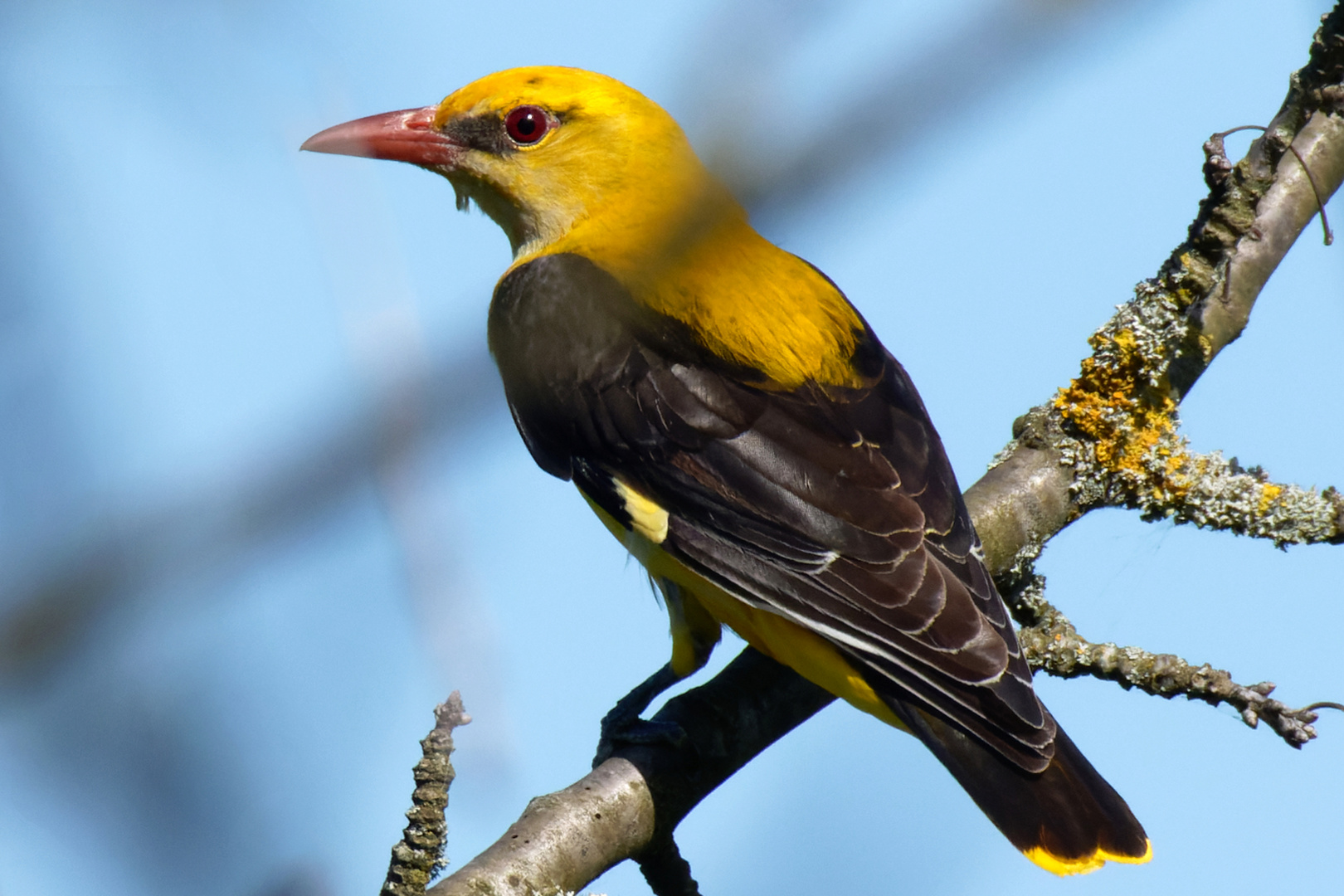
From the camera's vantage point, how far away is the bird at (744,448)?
10.7 ft

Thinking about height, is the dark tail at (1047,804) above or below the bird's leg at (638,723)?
below

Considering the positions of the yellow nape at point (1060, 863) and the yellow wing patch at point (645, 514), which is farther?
the yellow wing patch at point (645, 514)

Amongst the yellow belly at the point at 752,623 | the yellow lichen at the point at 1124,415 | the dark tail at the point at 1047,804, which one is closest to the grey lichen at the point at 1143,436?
the yellow lichen at the point at 1124,415

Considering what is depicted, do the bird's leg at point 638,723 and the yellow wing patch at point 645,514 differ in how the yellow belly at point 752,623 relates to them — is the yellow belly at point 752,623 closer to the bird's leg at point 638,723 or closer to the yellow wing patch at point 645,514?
the yellow wing patch at point 645,514

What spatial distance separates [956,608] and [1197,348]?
1393mm

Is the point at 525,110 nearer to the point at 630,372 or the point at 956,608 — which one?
the point at 630,372

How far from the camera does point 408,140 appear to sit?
449cm

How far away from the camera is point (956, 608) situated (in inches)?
131

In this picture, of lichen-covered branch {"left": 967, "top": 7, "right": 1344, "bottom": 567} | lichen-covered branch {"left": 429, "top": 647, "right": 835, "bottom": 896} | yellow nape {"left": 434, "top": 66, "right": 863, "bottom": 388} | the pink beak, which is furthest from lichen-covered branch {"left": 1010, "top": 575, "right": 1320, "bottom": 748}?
the pink beak

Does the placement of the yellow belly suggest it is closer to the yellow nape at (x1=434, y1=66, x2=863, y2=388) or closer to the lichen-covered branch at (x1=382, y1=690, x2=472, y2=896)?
the yellow nape at (x1=434, y1=66, x2=863, y2=388)

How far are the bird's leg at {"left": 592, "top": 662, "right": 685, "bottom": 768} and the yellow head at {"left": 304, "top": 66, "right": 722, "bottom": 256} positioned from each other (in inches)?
60.4

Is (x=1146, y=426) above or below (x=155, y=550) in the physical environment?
above

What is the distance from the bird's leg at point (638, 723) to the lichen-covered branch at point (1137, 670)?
98 centimetres

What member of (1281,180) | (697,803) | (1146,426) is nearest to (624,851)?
(697,803)
